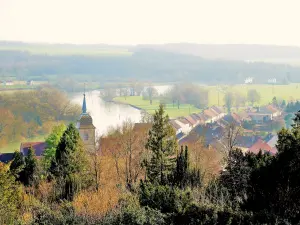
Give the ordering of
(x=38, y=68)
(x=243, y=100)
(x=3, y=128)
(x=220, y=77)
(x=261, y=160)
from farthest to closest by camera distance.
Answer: (x=38, y=68) → (x=220, y=77) → (x=243, y=100) → (x=3, y=128) → (x=261, y=160)

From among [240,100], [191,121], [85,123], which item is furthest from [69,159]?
[240,100]

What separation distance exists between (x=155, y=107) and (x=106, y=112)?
193 inches

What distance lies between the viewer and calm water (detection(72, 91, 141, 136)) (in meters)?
41.1

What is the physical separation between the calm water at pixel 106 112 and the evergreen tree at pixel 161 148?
930 inches

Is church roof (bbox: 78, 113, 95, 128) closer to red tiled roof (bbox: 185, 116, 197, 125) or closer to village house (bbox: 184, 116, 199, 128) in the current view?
village house (bbox: 184, 116, 199, 128)

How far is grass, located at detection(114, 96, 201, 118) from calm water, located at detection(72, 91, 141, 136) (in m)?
1.29

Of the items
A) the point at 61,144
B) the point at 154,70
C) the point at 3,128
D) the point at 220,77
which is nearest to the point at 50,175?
the point at 61,144

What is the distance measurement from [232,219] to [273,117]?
3466 cm

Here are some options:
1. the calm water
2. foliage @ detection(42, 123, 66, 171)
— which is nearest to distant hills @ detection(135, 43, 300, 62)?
the calm water

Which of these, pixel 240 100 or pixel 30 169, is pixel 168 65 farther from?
pixel 30 169

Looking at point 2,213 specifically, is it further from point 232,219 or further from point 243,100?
point 243,100

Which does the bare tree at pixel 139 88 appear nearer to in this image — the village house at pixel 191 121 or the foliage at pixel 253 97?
the foliage at pixel 253 97

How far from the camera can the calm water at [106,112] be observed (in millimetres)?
41125

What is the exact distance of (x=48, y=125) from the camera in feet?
126
